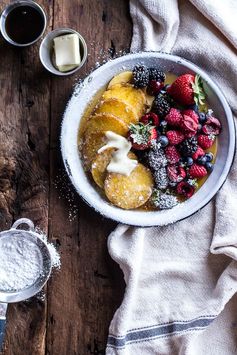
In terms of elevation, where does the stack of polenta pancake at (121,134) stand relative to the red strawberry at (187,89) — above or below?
below

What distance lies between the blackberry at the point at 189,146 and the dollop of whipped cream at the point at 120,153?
0.16 m

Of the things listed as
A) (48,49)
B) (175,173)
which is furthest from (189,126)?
(48,49)

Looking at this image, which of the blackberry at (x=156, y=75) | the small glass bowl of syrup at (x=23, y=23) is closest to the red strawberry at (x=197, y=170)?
the blackberry at (x=156, y=75)

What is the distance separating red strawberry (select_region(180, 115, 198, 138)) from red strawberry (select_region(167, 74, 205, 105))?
6cm

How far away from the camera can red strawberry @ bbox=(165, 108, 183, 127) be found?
1964 mm

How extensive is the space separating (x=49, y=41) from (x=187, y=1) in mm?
449

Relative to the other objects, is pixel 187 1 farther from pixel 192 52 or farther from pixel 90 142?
pixel 90 142

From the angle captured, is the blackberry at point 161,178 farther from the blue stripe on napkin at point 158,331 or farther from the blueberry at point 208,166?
the blue stripe on napkin at point 158,331

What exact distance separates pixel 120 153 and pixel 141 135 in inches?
3.2

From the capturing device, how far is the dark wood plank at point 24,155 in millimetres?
2051

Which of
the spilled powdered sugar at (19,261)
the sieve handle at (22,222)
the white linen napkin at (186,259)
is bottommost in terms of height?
the spilled powdered sugar at (19,261)

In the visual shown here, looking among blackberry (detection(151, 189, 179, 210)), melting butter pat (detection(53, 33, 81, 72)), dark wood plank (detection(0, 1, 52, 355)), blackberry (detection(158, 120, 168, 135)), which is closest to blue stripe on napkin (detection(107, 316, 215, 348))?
dark wood plank (detection(0, 1, 52, 355))

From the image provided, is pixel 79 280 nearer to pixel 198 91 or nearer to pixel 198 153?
pixel 198 153

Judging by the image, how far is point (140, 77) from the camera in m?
1.98
